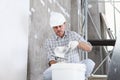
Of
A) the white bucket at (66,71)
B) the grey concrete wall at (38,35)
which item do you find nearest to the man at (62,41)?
the grey concrete wall at (38,35)

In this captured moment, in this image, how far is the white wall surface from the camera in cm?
173

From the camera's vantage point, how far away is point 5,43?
1.76 m

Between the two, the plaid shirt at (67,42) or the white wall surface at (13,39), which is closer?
the white wall surface at (13,39)

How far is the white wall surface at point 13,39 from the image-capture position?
1.73 m

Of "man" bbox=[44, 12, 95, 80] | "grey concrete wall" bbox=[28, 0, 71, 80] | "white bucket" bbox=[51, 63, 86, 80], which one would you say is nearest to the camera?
"white bucket" bbox=[51, 63, 86, 80]

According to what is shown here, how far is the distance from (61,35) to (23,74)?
18.9 inches

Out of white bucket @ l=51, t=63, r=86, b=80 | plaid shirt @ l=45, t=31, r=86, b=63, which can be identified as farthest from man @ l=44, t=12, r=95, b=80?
white bucket @ l=51, t=63, r=86, b=80

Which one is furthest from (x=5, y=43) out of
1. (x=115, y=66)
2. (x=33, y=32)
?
(x=115, y=66)

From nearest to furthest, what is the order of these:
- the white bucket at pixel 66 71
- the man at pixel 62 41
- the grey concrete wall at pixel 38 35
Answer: the white bucket at pixel 66 71, the man at pixel 62 41, the grey concrete wall at pixel 38 35

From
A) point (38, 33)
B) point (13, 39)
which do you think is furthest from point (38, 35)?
point (13, 39)

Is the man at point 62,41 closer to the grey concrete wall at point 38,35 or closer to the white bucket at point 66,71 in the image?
the grey concrete wall at point 38,35

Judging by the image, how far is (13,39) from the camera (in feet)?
6.21

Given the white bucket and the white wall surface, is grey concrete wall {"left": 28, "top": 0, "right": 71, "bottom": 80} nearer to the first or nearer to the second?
the white wall surface

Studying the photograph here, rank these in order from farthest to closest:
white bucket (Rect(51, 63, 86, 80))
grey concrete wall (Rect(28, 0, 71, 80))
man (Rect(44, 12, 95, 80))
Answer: grey concrete wall (Rect(28, 0, 71, 80))
man (Rect(44, 12, 95, 80))
white bucket (Rect(51, 63, 86, 80))
